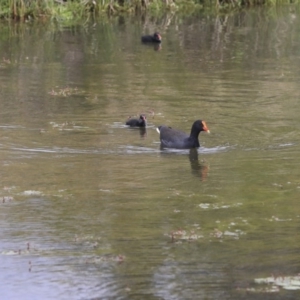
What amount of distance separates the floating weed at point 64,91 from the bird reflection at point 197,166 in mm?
4710

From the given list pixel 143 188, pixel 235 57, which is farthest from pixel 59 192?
pixel 235 57

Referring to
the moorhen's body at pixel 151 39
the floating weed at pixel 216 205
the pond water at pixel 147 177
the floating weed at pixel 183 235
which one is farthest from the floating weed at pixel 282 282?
the moorhen's body at pixel 151 39

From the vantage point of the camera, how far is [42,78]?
1948 cm

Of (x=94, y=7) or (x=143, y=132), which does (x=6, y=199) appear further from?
(x=94, y=7)

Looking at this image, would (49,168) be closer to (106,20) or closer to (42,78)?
(42,78)

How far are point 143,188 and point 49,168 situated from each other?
5.19ft

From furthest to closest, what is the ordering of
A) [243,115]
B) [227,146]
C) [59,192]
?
[243,115], [227,146], [59,192]

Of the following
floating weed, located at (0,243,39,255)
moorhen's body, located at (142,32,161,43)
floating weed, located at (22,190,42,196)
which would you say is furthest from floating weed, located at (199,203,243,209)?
moorhen's body, located at (142,32,161,43)

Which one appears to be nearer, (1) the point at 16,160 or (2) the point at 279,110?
(1) the point at 16,160

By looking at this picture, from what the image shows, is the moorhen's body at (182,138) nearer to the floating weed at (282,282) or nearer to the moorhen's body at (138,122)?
the moorhen's body at (138,122)

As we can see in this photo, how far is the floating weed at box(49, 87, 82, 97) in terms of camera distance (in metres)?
17.7

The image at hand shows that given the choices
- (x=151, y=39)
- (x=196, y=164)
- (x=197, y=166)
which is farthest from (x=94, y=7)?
(x=197, y=166)

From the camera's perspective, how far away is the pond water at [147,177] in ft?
26.7

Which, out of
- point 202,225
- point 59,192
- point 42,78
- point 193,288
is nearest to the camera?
point 193,288
